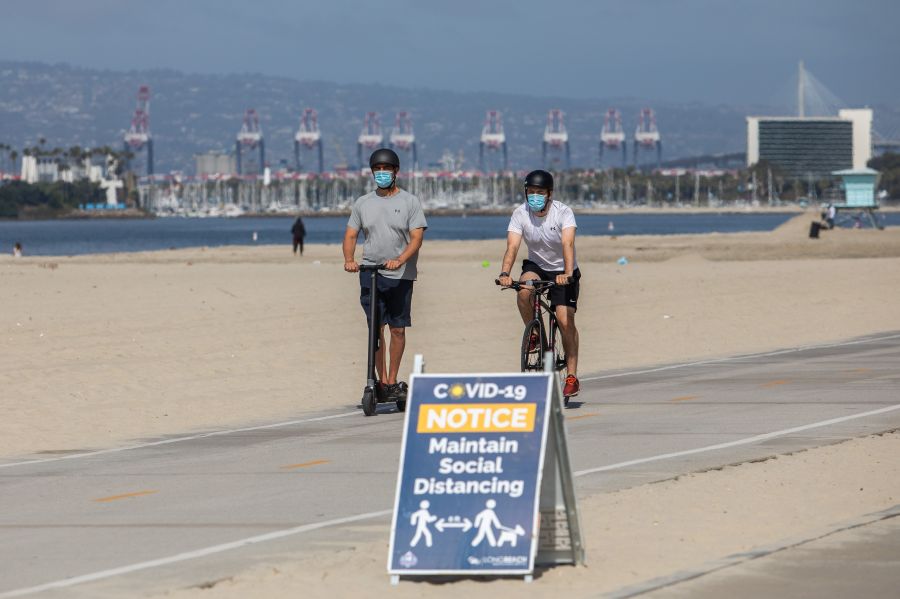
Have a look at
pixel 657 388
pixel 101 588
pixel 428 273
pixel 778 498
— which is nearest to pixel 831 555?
pixel 778 498

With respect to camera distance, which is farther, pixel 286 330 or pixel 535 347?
pixel 286 330

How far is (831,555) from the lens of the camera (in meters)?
7.23

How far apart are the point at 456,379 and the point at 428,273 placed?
114 ft

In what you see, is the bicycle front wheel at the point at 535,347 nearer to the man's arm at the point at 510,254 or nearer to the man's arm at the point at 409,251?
the man's arm at the point at 510,254

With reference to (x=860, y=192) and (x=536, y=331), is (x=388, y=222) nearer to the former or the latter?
(x=536, y=331)

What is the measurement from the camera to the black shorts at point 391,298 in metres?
12.9

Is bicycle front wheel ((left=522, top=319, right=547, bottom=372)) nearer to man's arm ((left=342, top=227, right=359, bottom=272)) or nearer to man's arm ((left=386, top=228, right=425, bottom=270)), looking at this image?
man's arm ((left=386, top=228, right=425, bottom=270))

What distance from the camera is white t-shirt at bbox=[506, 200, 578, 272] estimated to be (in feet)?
42.2

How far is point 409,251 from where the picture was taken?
501 inches

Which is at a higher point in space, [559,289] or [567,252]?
[567,252]

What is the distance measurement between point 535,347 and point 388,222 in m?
1.40

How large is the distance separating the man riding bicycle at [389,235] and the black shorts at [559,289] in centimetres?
90

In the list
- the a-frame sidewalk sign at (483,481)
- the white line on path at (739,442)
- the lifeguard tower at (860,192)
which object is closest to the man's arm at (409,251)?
the white line on path at (739,442)

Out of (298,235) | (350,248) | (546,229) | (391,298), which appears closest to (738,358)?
(546,229)
